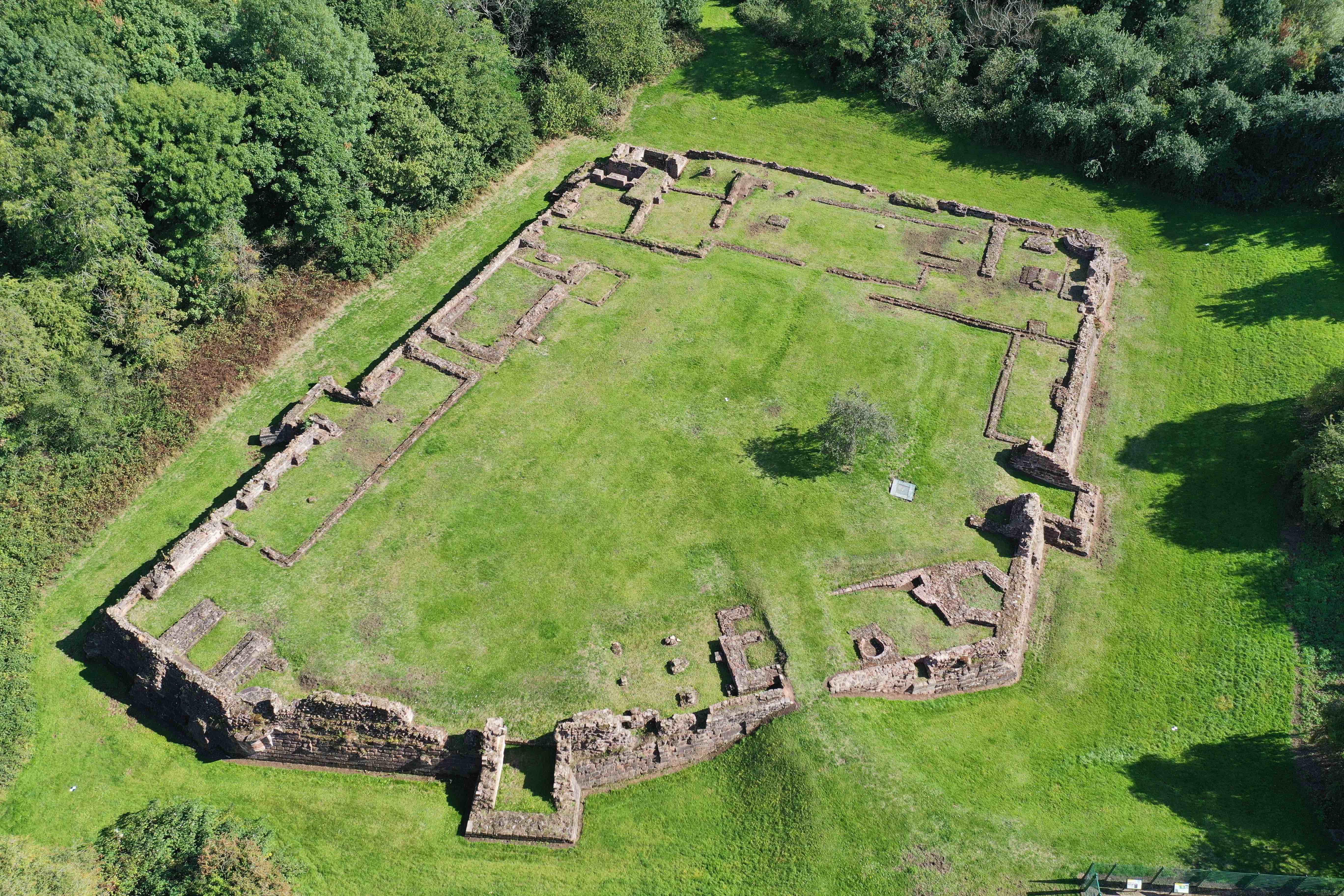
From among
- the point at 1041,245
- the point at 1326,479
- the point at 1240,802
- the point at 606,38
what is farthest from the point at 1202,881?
the point at 606,38

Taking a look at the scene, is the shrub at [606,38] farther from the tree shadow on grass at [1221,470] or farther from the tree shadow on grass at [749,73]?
the tree shadow on grass at [1221,470]

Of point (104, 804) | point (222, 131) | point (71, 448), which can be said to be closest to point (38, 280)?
point (71, 448)

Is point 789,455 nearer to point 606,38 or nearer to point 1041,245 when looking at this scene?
point 1041,245

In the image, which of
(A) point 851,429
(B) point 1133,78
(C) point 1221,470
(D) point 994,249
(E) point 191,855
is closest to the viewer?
(E) point 191,855

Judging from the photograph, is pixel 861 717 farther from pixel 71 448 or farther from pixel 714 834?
pixel 71 448

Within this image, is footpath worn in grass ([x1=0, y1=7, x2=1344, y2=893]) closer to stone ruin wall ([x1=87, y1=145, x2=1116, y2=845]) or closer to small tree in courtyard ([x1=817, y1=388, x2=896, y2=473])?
stone ruin wall ([x1=87, y1=145, x2=1116, y2=845])

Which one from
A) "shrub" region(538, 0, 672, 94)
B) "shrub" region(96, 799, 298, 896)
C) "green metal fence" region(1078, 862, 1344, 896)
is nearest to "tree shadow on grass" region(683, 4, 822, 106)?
"shrub" region(538, 0, 672, 94)
